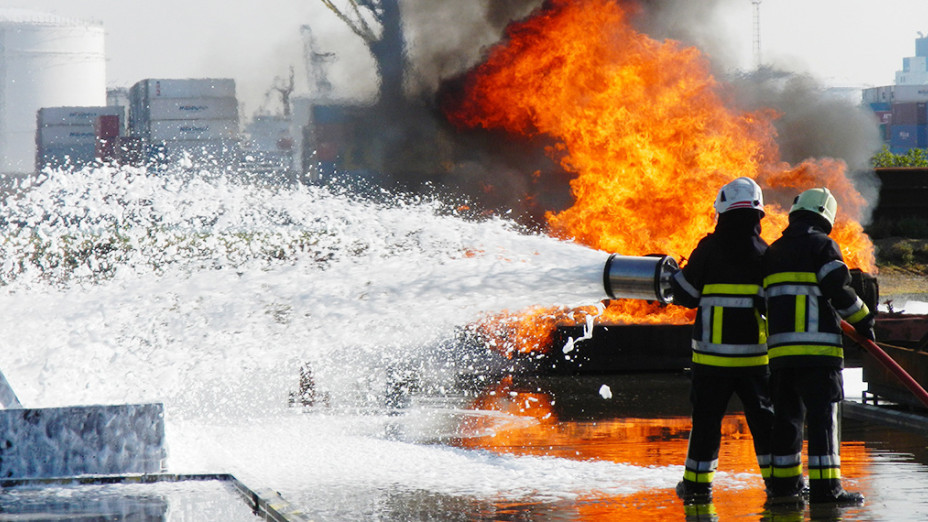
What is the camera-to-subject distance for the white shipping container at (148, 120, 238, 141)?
137ft

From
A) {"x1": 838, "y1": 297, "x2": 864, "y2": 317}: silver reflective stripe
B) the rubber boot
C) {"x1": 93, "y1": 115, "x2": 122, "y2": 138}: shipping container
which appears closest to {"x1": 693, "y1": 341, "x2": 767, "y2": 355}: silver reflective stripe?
{"x1": 838, "y1": 297, "x2": 864, "y2": 317}: silver reflective stripe

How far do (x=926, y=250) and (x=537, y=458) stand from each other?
2352cm

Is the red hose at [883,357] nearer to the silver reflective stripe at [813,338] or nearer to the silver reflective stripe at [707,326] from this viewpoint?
the silver reflective stripe at [813,338]

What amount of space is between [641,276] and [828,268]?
0.99 metres

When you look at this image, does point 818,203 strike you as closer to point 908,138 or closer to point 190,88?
point 190,88

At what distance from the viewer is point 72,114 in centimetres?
4731

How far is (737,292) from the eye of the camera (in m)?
5.43

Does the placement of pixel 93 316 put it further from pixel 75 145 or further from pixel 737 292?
pixel 75 145

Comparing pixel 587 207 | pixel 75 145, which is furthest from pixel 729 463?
pixel 75 145

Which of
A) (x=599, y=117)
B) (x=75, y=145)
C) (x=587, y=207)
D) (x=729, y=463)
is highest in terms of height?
(x=75, y=145)

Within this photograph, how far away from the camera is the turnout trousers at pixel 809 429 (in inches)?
207

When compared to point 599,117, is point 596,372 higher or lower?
lower

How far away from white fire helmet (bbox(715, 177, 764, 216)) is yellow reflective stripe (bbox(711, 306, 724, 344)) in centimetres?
50

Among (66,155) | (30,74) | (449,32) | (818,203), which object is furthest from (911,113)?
(818,203)
